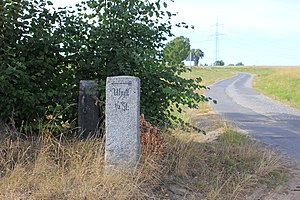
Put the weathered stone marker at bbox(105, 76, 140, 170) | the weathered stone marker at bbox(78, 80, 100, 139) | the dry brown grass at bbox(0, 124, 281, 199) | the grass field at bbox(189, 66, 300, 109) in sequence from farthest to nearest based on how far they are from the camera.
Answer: the grass field at bbox(189, 66, 300, 109) < the weathered stone marker at bbox(78, 80, 100, 139) < the weathered stone marker at bbox(105, 76, 140, 170) < the dry brown grass at bbox(0, 124, 281, 199)

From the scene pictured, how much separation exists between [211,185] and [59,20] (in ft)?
11.2

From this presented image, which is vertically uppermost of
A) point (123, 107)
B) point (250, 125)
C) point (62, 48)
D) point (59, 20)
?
point (59, 20)

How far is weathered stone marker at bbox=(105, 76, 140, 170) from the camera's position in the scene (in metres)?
4.87

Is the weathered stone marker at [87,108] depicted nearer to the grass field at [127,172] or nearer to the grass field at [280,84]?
the grass field at [127,172]

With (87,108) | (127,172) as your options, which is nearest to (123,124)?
(127,172)

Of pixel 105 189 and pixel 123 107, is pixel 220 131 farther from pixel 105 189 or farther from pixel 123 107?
pixel 105 189

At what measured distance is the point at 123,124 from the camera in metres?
4.90

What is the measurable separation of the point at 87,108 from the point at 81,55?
3.05ft

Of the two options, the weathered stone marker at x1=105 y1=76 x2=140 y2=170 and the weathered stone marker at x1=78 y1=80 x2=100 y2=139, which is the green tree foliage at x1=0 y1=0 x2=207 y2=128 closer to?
the weathered stone marker at x1=78 y1=80 x2=100 y2=139

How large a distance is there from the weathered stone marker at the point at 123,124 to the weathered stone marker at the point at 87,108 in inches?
40.9

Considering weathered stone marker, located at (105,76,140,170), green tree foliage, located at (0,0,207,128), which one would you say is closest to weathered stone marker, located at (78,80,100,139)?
green tree foliage, located at (0,0,207,128)

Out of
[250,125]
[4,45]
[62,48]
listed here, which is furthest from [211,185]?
[250,125]

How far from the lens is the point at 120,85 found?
4.92 m

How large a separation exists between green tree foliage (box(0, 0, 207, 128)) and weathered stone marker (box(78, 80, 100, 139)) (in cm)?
15
